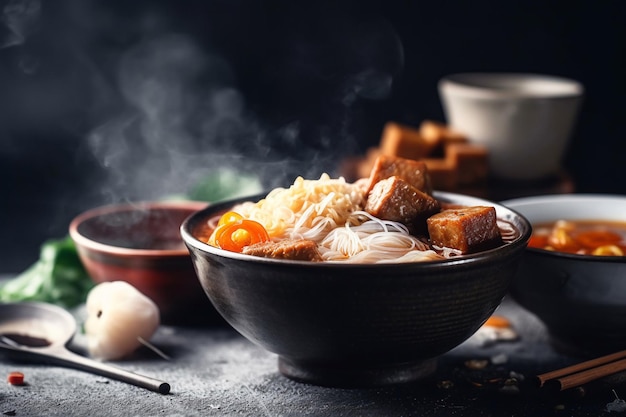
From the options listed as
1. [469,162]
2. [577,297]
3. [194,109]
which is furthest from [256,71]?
[577,297]

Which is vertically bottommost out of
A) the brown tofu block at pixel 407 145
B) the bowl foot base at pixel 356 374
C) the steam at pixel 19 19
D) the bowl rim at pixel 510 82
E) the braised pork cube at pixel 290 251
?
the bowl foot base at pixel 356 374

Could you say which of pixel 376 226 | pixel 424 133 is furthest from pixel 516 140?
pixel 376 226

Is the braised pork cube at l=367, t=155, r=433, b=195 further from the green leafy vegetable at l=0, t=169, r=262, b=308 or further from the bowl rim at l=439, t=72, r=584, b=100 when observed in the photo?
the bowl rim at l=439, t=72, r=584, b=100

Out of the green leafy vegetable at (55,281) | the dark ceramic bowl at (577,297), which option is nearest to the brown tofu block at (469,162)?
the dark ceramic bowl at (577,297)

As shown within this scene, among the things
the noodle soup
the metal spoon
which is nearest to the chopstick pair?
the noodle soup

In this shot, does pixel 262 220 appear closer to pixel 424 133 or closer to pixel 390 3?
pixel 424 133

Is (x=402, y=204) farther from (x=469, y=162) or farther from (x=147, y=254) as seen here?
(x=469, y=162)

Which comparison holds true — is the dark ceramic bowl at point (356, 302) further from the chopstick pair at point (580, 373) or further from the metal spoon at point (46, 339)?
the metal spoon at point (46, 339)
